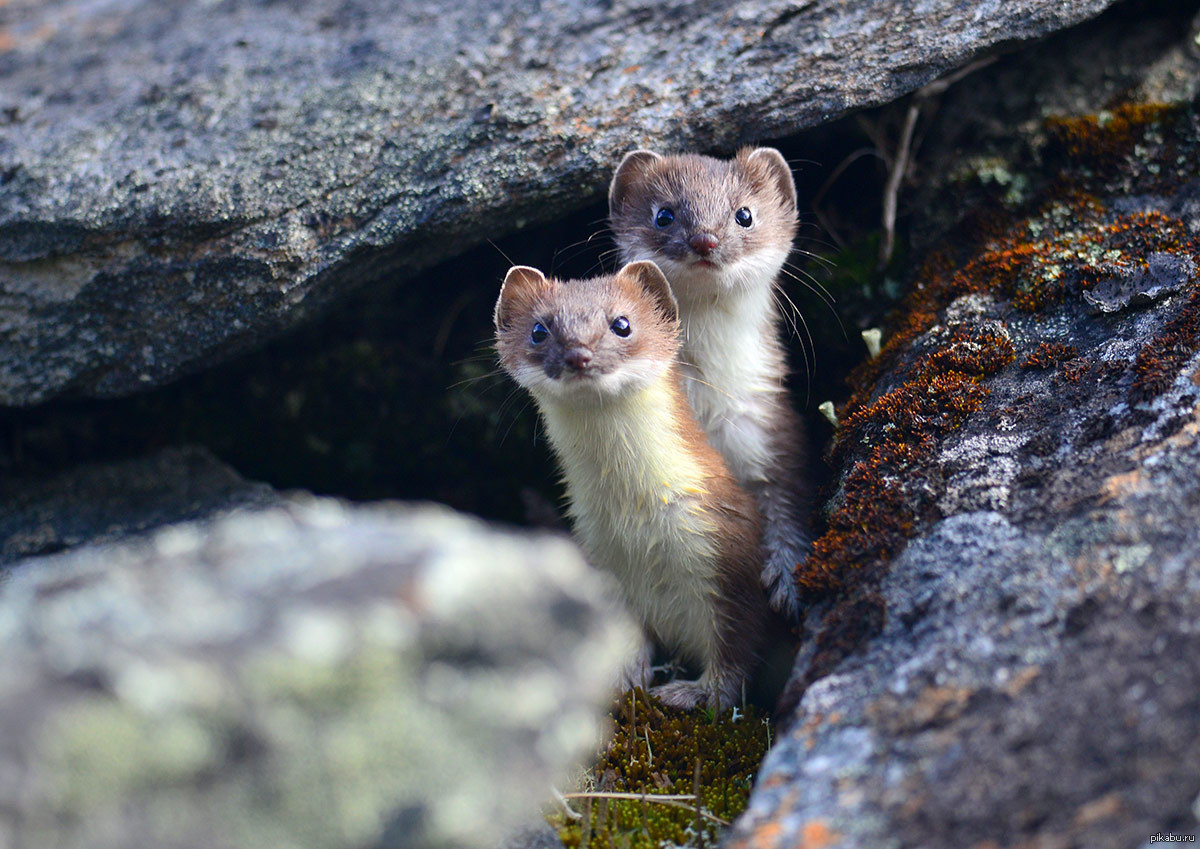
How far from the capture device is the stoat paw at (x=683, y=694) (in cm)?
451

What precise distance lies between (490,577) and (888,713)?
1.33 meters

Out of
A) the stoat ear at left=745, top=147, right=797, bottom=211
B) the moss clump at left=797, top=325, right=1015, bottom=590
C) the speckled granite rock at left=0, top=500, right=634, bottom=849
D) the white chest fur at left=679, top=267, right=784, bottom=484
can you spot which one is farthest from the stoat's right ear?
the speckled granite rock at left=0, top=500, right=634, bottom=849

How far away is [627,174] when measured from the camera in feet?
16.3

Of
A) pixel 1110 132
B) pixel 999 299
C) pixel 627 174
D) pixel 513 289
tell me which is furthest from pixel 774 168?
pixel 1110 132

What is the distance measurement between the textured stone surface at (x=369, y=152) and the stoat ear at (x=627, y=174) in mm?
88

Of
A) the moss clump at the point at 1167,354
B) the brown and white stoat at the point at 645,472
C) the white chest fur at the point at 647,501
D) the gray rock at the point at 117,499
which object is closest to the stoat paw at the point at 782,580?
the brown and white stoat at the point at 645,472

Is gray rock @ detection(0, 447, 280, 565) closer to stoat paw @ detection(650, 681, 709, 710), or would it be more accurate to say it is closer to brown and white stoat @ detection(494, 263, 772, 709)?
brown and white stoat @ detection(494, 263, 772, 709)

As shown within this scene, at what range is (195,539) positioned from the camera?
2807mm

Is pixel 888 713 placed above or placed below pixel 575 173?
below

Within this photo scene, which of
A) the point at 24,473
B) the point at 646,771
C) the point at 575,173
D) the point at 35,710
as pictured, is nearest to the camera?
the point at 35,710

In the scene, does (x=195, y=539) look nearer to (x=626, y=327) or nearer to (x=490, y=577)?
(x=490, y=577)

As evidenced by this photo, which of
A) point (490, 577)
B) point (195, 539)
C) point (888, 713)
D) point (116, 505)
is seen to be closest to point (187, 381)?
point (116, 505)

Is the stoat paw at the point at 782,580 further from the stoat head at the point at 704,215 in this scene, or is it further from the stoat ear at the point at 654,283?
the stoat head at the point at 704,215

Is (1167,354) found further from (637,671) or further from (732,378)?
(637,671)
